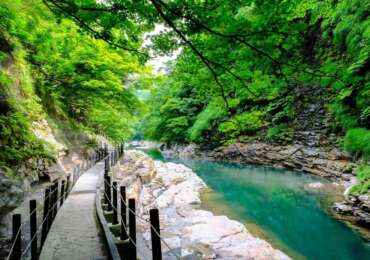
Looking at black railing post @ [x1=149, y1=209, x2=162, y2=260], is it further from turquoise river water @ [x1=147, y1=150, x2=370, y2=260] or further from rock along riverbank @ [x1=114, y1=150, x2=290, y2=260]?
turquoise river water @ [x1=147, y1=150, x2=370, y2=260]

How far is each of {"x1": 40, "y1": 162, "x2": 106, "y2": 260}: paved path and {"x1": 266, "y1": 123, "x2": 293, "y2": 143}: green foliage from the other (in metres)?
16.5

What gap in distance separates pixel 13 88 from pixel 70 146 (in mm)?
5860

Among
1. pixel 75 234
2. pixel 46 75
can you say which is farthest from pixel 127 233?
pixel 46 75

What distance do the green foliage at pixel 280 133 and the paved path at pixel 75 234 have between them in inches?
648

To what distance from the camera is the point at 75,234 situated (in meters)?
5.04

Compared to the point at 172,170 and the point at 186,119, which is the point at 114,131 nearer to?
the point at 172,170

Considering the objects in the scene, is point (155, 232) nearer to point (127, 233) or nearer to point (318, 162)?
point (127, 233)

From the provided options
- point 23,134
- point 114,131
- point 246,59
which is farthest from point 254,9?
point 114,131

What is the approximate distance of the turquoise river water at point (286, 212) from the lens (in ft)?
24.7

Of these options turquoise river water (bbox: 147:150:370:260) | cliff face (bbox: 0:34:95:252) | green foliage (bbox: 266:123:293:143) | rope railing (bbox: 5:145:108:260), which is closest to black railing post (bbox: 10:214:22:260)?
rope railing (bbox: 5:145:108:260)

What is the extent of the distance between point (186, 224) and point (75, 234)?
182 inches

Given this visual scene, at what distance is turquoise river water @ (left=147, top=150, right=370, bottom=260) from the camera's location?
24.7 feet

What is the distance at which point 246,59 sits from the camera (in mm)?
3148

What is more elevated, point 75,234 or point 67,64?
point 67,64
